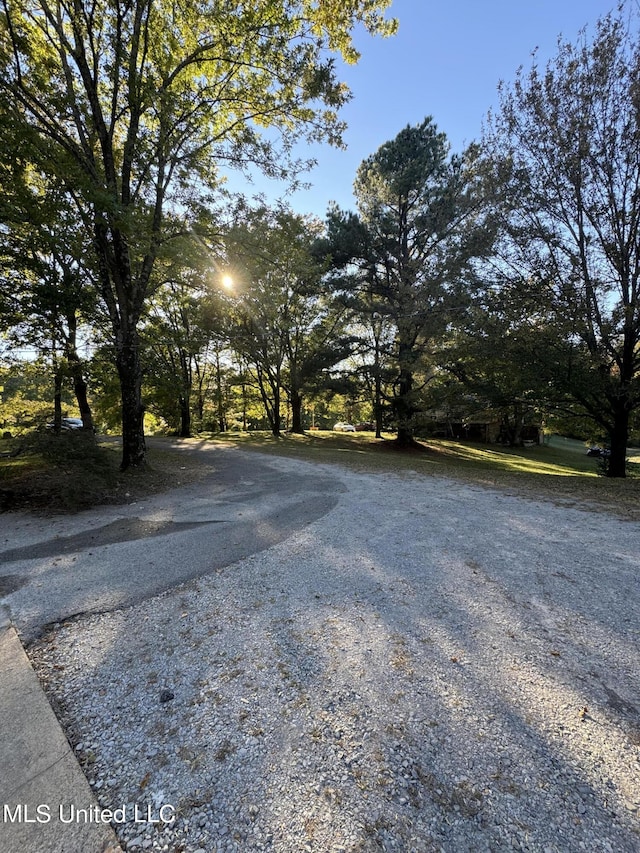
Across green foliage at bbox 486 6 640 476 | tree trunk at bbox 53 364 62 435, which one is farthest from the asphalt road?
green foliage at bbox 486 6 640 476

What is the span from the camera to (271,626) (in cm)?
258

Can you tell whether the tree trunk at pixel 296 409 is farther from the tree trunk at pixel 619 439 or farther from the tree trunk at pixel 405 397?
the tree trunk at pixel 619 439

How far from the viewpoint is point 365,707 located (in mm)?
1887

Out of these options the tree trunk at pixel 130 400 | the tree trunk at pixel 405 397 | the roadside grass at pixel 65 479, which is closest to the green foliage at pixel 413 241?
the tree trunk at pixel 405 397

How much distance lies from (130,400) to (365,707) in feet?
25.5

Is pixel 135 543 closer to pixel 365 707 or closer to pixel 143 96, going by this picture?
pixel 365 707

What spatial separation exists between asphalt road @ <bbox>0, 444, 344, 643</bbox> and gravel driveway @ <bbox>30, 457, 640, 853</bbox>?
0.33 metres

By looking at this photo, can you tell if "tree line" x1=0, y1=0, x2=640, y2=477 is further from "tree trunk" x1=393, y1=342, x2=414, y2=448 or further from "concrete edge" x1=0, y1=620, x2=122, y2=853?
"concrete edge" x1=0, y1=620, x2=122, y2=853

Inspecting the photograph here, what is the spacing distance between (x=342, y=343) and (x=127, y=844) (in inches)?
647

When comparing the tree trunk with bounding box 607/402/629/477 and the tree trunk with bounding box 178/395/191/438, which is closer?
the tree trunk with bounding box 607/402/629/477

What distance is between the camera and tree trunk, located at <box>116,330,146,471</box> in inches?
302

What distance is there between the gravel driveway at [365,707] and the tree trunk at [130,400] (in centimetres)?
545

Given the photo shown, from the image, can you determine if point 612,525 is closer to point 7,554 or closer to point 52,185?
point 7,554

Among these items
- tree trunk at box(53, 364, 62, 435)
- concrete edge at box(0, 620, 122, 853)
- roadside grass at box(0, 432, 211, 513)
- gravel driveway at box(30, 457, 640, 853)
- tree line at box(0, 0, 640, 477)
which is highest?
tree line at box(0, 0, 640, 477)
